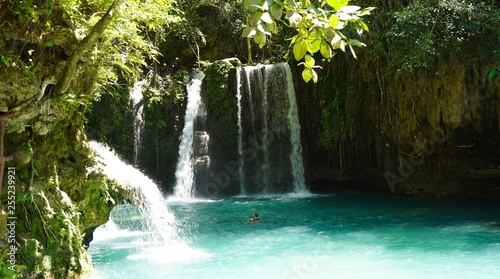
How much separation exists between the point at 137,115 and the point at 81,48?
11470 millimetres

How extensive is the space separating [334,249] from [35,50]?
19.0 ft

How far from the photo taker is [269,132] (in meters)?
16.5

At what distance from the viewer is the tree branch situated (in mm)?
4914

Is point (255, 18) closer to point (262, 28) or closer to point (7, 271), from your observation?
point (262, 28)

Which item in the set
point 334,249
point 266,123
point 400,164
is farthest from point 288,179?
point 334,249

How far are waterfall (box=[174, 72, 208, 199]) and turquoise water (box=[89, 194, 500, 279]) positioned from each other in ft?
9.96

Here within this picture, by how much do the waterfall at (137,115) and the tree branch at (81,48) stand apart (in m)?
11.1

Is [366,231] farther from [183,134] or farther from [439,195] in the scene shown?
[183,134]

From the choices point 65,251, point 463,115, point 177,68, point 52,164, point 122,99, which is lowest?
point 65,251

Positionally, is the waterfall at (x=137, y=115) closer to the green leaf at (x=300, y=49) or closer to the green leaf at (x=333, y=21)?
the green leaf at (x=300, y=49)

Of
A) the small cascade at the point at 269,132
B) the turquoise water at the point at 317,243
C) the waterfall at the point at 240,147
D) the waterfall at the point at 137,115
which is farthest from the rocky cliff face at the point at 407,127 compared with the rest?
the waterfall at the point at 137,115

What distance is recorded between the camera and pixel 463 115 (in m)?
12.3

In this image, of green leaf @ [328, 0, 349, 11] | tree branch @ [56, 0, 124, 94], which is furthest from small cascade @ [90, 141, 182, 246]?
green leaf @ [328, 0, 349, 11]

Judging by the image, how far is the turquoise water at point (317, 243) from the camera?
7.04 meters
